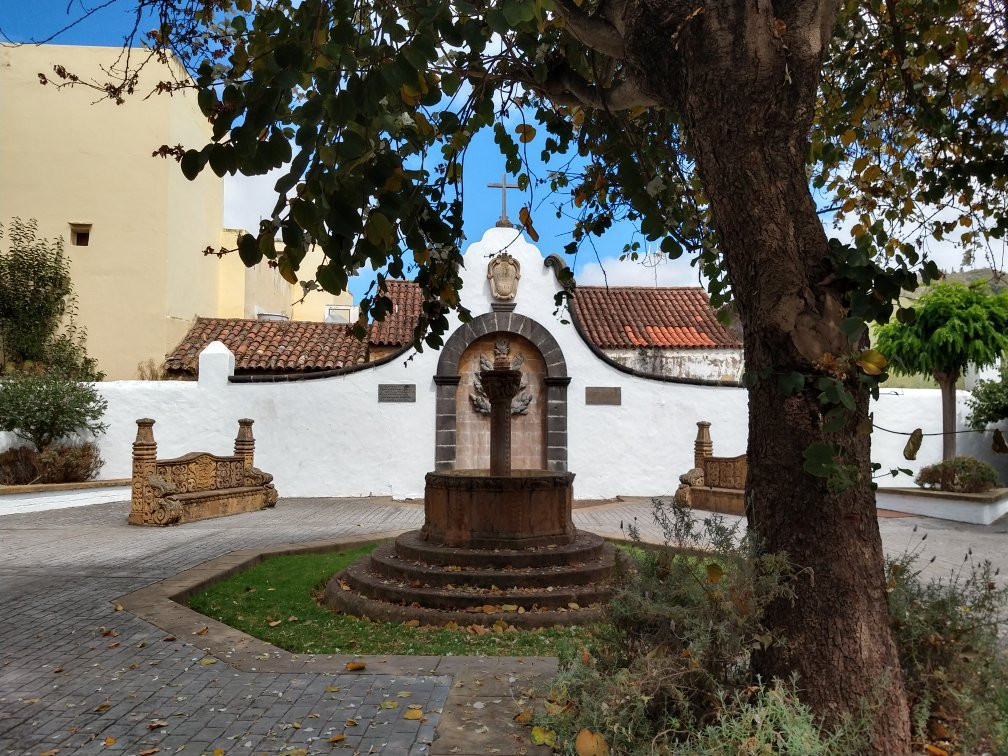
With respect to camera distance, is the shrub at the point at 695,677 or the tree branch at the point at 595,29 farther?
the tree branch at the point at 595,29

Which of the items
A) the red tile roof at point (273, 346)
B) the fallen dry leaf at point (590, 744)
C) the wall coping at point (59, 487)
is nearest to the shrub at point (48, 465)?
the wall coping at point (59, 487)

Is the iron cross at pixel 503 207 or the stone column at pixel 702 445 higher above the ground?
the iron cross at pixel 503 207

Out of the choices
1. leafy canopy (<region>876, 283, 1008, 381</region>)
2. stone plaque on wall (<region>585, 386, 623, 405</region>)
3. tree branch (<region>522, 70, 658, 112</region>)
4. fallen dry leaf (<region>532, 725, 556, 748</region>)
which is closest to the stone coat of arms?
stone plaque on wall (<region>585, 386, 623, 405</region>)

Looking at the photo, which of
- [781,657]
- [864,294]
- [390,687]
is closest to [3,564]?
[390,687]

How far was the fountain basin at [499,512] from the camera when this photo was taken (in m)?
6.83

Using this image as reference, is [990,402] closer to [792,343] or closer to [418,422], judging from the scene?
[418,422]

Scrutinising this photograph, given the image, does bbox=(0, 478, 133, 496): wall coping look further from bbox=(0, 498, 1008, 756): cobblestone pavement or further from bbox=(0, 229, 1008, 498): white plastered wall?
bbox=(0, 498, 1008, 756): cobblestone pavement

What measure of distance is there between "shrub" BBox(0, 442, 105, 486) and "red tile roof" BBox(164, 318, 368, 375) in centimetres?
312

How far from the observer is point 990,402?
15.2m

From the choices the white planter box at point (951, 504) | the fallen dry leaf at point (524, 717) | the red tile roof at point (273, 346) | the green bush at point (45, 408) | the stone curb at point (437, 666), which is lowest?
the white planter box at point (951, 504)

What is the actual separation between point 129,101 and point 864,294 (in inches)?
830

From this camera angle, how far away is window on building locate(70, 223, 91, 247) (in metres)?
18.3

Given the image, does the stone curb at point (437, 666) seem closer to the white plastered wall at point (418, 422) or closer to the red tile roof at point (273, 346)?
the white plastered wall at point (418, 422)

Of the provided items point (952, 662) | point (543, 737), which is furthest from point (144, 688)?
point (952, 662)
